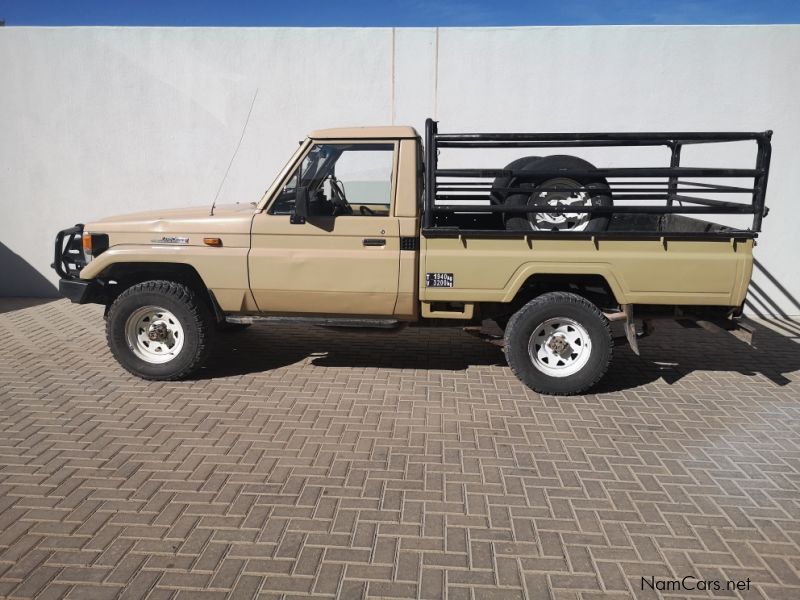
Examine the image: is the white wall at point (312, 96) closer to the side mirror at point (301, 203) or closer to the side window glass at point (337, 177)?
the side window glass at point (337, 177)

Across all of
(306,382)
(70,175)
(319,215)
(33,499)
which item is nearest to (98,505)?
(33,499)

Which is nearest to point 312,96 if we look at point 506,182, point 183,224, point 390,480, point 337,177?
point 337,177

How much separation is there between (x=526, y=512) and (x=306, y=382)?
245cm

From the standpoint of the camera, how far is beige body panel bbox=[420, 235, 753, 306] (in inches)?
177

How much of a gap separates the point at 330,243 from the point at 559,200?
1.89 meters

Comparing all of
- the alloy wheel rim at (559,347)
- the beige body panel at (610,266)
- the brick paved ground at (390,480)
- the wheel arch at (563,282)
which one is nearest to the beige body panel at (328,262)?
the beige body panel at (610,266)

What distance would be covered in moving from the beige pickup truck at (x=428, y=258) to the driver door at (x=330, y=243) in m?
0.01

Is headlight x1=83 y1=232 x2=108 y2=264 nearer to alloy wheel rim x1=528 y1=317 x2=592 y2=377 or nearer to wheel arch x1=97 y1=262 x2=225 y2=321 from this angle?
wheel arch x1=97 y1=262 x2=225 y2=321

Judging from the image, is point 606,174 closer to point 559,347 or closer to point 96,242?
point 559,347

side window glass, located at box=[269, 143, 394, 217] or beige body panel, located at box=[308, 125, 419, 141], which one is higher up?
beige body panel, located at box=[308, 125, 419, 141]

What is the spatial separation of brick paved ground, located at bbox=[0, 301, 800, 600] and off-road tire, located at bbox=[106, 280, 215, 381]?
153mm

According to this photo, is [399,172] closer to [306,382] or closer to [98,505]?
[306,382]

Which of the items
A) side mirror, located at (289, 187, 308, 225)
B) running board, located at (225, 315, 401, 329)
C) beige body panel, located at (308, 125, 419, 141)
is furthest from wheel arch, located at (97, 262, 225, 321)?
beige body panel, located at (308, 125, 419, 141)

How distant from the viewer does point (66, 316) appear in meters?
7.42
